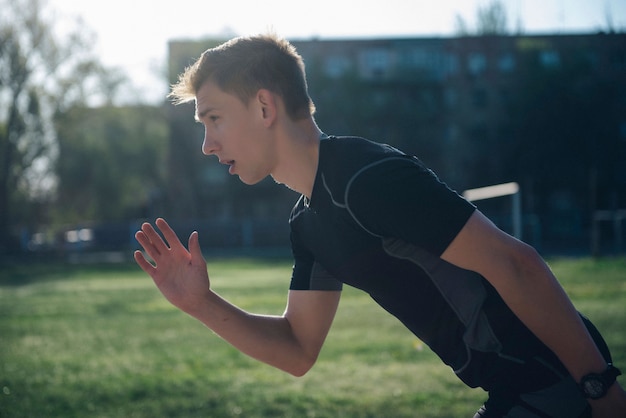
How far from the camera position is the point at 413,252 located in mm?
2309

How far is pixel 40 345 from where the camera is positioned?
11.4m

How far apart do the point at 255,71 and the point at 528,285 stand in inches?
43.0

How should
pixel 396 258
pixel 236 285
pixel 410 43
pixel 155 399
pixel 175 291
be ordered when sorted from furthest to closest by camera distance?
pixel 410 43
pixel 236 285
pixel 155 399
pixel 175 291
pixel 396 258

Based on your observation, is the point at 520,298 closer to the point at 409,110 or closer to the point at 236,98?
the point at 236,98

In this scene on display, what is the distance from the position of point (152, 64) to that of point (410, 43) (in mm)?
19925

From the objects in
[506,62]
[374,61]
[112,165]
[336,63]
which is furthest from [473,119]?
[112,165]

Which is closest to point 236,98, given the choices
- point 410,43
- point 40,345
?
point 40,345

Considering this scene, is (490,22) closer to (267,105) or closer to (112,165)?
(112,165)

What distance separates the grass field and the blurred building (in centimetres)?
3355

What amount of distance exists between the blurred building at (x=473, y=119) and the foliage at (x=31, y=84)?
26.5 feet

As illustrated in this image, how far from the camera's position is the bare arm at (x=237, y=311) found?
2738 mm

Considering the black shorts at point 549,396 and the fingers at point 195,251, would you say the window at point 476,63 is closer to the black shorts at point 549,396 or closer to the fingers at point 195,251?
the fingers at point 195,251

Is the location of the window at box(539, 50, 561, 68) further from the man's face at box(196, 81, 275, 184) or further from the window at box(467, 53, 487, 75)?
the man's face at box(196, 81, 275, 184)

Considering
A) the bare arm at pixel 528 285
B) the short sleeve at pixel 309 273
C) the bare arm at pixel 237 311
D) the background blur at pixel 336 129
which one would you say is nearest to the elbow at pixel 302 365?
the bare arm at pixel 237 311
